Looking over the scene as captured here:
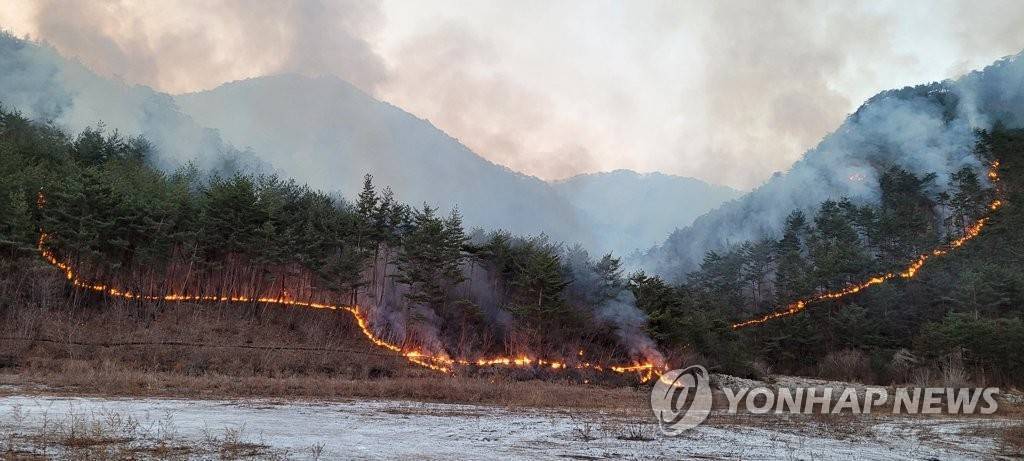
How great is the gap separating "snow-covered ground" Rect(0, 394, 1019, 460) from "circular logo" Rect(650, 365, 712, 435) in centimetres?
59

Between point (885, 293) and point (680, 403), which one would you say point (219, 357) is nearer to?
point (680, 403)

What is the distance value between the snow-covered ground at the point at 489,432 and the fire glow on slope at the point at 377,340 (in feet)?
56.7

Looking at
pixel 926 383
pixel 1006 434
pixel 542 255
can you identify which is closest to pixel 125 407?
pixel 1006 434

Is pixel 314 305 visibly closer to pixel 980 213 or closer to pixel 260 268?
pixel 260 268

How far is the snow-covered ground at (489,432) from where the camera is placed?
32.2 ft

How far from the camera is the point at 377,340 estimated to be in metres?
37.0

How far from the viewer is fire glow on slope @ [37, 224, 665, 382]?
112 feet

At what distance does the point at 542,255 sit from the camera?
38.5m

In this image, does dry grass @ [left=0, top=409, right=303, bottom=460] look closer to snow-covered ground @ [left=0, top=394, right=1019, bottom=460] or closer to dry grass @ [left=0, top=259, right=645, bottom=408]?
snow-covered ground @ [left=0, top=394, right=1019, bottom=460]

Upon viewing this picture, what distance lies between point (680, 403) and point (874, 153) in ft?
302

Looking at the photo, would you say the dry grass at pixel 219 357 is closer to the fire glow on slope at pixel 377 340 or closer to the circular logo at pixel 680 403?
the fire glow on slope at pixel 377 340

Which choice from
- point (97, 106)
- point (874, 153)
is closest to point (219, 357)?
point (97, 106)
